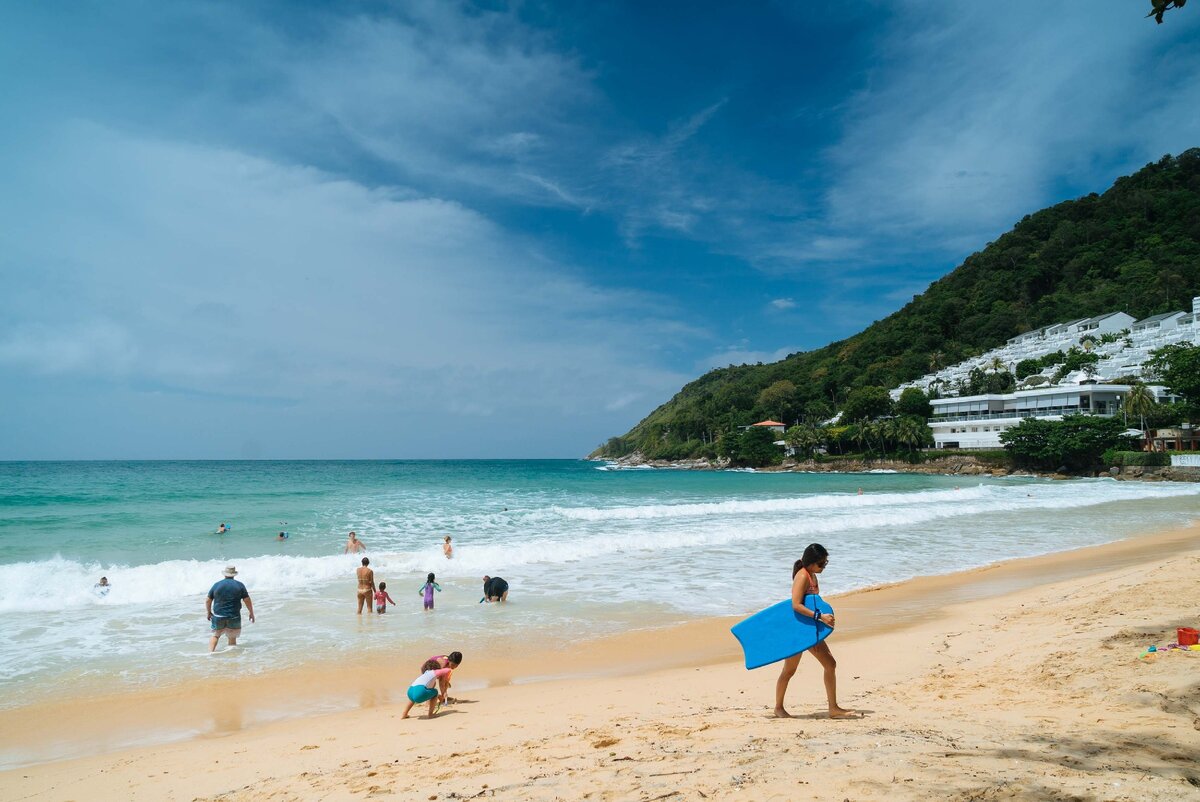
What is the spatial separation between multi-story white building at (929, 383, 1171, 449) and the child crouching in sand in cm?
7676

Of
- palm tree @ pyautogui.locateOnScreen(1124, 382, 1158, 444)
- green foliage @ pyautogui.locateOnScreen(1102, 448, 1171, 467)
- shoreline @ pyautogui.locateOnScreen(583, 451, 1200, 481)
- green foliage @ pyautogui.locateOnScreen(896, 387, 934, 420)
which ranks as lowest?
shoreline @ pyautogui.locateOnScreen(583, 451, 1200, 481)

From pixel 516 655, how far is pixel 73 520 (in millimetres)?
30932

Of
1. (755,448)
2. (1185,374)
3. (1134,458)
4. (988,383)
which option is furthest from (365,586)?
(988,383)

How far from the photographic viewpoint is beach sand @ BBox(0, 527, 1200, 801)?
3943 mm

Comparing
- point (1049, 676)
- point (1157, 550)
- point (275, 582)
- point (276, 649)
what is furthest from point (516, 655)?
point (1157, 550)

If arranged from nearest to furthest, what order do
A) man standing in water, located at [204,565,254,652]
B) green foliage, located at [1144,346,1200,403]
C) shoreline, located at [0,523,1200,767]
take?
shoreline, located at [0,523,1200,767] < man standing in water, located at [204,565,254,652] < green foliage, located at [1144,346,1200,403]

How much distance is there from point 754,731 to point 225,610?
8.82 meters

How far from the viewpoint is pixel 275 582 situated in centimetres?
1579

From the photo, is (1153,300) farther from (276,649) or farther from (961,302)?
(276,649)

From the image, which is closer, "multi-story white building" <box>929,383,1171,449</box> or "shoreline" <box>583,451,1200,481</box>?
"shoreline" <box>583,451,1200,481</box>

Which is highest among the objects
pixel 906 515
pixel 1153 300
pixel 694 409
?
pixel 1153 300

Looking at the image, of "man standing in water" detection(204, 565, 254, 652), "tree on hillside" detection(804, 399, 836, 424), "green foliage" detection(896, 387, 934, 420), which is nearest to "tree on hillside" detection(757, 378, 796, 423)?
"tree on hillside" detection(804, 399, 836, 424)

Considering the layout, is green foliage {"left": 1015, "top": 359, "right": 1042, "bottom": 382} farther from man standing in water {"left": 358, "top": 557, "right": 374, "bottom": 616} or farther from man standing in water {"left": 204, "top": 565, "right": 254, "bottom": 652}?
man standing in water {"left": 204, "top": 565, "right": 254, "bottom": 652}

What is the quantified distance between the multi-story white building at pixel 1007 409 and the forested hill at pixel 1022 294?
27.8 metres
